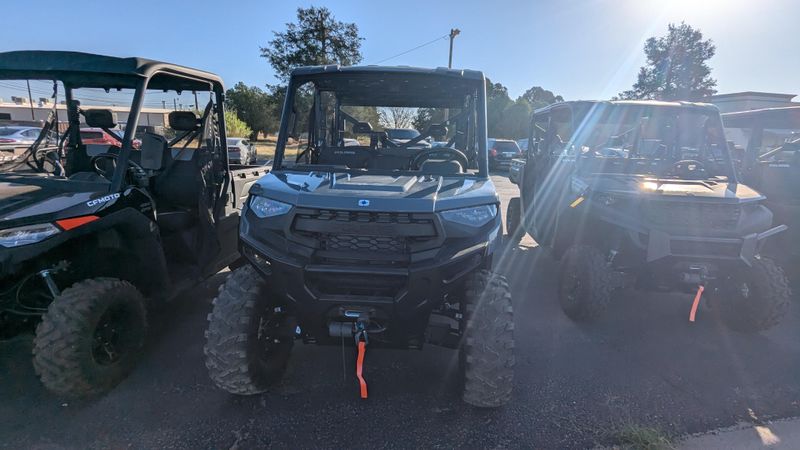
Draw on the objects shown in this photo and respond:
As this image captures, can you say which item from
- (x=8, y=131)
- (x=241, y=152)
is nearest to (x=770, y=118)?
(x=241, y=152)

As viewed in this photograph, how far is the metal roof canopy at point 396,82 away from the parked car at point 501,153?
1609 centimetres

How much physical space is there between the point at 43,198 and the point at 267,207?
5.55 ft

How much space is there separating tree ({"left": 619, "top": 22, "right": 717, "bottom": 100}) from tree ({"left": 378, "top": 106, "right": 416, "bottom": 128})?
48.6 metres

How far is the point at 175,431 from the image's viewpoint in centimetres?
267

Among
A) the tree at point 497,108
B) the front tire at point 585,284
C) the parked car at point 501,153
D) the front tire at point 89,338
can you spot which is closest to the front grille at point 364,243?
the front tire at point 89,338

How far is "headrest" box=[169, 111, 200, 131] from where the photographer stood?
167 inches

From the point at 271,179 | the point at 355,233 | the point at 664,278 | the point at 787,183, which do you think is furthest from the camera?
the point at 787,183

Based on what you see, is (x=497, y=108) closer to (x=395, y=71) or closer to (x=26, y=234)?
(x=395, y=71)

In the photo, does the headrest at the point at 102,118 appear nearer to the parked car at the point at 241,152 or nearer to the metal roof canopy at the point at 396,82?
the metal roof canopy at the point at 396,82

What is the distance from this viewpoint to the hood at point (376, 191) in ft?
8.16

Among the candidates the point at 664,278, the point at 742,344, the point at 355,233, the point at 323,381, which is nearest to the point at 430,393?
the point at 323,381

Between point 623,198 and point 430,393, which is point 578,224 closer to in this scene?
point 623,198

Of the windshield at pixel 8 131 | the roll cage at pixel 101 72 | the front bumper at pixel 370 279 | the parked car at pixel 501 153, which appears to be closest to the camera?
the front bumper at pixel 370 279

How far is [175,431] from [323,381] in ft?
3.30
